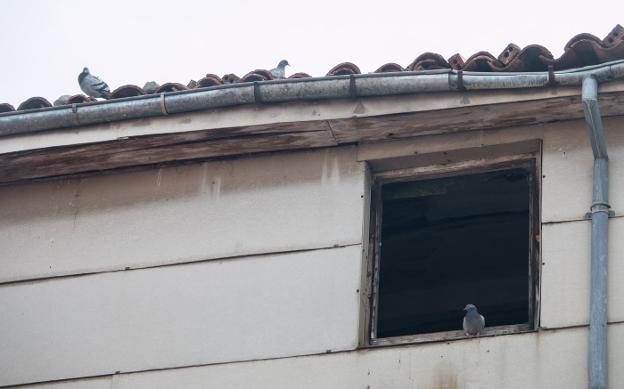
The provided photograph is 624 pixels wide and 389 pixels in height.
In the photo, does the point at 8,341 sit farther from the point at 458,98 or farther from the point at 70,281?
the point at 458,98

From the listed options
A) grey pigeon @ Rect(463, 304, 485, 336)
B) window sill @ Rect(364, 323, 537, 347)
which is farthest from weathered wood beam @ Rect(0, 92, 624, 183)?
window sill @ Rect(364, 323, 537, 347)

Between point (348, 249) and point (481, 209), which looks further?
point (481, 209)

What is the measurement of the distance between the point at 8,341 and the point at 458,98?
3.11 meters

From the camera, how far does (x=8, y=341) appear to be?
7.74 metres

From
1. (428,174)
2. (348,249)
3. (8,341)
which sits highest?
(428,174)

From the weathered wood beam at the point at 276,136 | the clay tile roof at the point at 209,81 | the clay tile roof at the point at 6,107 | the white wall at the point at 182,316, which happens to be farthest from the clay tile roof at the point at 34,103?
the white wall at the point at 182,316

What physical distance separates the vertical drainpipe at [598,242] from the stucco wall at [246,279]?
0.09 metres

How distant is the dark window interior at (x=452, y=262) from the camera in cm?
912

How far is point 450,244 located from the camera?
33.2ft

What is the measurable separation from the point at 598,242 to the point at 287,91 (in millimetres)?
1983

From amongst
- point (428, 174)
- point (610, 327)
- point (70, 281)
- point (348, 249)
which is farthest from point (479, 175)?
point (70, 281)

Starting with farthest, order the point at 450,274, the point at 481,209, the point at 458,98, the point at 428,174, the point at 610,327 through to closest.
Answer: the point at 450,274 → the point at 481,209 → the point at 428,174 → the point at 458,98 → the point at 610,327

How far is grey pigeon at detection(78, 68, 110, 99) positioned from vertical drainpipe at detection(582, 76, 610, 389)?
4.64 m

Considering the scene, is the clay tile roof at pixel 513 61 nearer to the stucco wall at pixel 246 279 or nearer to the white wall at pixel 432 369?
the stucco wall at pixel 246 279
